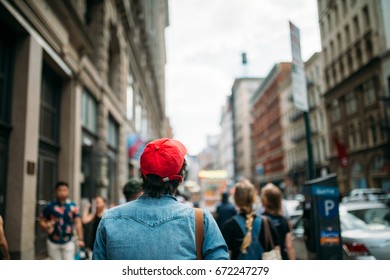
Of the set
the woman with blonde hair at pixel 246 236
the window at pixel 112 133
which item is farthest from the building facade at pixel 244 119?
the woman with blonde hair at pixel 246 236

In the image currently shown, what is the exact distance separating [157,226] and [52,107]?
7.91 m

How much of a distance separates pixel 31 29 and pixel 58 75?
252 centimetres

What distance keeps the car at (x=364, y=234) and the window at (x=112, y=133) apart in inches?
376

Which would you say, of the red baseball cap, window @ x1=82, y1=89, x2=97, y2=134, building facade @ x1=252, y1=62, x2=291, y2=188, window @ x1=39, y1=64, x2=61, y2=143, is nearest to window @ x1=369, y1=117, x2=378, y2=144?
window @ x1=82, y1=89, x2=97, y2=134

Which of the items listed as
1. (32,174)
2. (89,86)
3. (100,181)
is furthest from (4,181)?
(100,181)

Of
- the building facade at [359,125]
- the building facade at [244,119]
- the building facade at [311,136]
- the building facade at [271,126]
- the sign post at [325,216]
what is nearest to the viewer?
the sign post at [325,216]

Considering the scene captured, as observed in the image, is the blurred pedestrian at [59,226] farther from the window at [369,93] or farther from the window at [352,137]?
the window at [352,137]

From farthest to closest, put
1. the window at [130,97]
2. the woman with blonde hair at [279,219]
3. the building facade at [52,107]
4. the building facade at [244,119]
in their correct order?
1. the building facade at [244,119]
2. the window at [130,97]
3. the building facade at [52,107]
4. the woman with blonde hair at [279,219]

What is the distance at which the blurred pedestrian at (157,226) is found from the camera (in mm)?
1917

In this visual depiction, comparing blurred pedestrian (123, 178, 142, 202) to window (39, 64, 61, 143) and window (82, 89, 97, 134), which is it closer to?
window (39, 64, 61, 143)

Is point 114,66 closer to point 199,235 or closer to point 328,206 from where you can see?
point 328,206

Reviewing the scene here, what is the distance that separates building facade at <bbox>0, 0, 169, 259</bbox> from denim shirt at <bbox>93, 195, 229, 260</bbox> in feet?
15.1

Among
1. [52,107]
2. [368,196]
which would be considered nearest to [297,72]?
[52,107]
